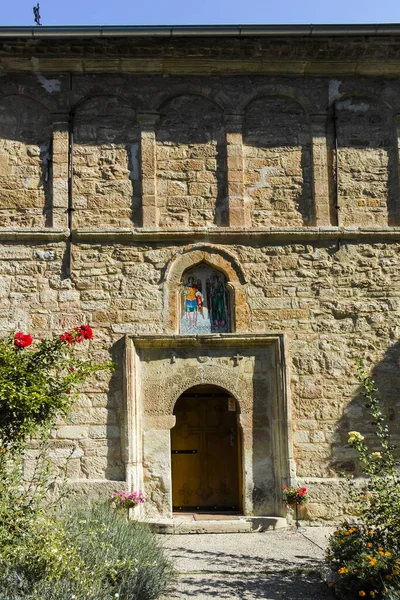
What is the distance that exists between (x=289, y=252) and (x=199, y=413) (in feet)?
8.25

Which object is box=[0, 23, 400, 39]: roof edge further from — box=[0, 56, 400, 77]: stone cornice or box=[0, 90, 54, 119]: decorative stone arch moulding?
box=[0, 90, 54, 119]: decorative stone arch moulding

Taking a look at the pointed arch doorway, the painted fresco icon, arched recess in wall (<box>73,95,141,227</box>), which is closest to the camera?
the painted fresco icon

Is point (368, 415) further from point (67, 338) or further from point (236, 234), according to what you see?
point (67, 338)

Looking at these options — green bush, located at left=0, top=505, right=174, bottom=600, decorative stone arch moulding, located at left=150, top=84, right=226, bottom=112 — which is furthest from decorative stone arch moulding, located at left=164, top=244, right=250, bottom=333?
green bush, located at left=0, top=505, right=174, bottom=600

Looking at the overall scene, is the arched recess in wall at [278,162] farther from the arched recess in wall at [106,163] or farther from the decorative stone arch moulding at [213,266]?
the arched recess in wall at [106,163]

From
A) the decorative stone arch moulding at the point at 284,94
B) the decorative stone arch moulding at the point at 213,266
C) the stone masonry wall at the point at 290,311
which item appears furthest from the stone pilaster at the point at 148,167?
the decorative stone arch moulding at the point at 284,94

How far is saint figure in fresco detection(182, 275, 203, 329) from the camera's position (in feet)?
27.4

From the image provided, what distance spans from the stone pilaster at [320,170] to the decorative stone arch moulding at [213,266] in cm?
123

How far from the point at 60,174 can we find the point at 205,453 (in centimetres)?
406

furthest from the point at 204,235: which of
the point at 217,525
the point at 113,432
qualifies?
the point at 217,525

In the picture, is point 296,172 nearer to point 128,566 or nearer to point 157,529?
point 157,529

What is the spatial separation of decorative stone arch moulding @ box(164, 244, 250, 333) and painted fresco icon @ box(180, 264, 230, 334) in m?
0.10

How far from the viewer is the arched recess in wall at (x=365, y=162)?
8609 mm

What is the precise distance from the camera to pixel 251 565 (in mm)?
5934
